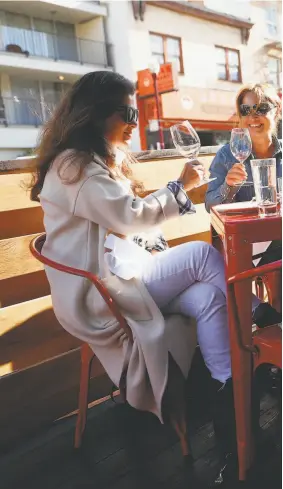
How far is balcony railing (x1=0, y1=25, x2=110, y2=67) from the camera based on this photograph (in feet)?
46.9

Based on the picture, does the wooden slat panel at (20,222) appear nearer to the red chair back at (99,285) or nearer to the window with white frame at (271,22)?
the red chair back at (99,285)

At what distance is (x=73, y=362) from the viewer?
7.06 feet

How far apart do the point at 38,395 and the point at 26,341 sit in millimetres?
248

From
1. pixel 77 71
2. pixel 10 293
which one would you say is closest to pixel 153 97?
pixel 77 71

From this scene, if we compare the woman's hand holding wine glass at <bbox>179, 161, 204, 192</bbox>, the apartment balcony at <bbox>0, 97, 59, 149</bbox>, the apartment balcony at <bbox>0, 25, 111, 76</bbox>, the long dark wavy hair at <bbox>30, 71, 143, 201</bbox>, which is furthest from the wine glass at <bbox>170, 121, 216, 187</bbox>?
the apartment balcony at <bbox>0, 25, 111, 76</bbox>

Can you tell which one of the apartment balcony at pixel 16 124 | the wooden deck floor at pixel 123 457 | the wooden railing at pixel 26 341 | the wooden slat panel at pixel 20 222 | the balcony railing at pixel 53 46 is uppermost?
the balcony railing at pixel 53 46

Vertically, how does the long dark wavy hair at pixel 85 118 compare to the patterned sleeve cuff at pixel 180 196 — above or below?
above

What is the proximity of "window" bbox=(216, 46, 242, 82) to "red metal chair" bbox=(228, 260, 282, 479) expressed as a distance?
55.1ft

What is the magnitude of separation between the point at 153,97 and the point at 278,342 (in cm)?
1289

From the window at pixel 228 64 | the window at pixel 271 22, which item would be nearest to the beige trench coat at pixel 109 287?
the window at pixel 228 64

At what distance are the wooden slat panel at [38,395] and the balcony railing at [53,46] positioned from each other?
46.4 feet

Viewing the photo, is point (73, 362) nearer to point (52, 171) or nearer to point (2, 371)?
point (2, 371)

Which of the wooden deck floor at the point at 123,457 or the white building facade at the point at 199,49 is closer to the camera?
the wooden deck floor at the point at 123,457

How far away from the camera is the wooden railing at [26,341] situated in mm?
1970
